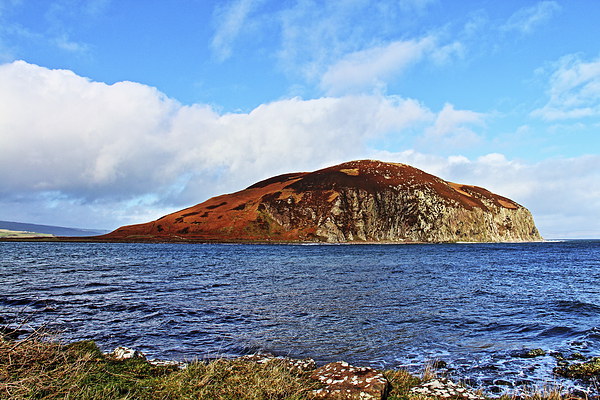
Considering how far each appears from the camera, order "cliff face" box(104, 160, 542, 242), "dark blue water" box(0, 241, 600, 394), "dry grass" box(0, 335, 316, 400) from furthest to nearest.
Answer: "cliff face" box(104, 160, 542, 242)
"dark blue water" box(0, 241, 600, 394)
"dry grass" box(0, 335, 316, 400)

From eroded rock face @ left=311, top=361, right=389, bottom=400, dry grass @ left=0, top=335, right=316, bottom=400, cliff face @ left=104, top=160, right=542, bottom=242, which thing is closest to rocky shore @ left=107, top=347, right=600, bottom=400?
eroded rock face @ left=311, top=361, right=389, bottom=400

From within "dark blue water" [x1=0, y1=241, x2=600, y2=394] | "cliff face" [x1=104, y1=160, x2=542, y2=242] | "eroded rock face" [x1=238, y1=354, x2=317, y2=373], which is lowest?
"dark blue water" [x1=0, y1=241, x2=600, y2=394]

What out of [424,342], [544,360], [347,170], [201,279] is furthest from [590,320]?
[347,170]

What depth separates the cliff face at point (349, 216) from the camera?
14538cm

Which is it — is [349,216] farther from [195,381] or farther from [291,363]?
[195,381]

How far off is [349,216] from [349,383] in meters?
141

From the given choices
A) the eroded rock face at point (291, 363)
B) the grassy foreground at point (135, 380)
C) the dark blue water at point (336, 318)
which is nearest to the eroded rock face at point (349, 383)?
the grassy foreground at point (135, 380)

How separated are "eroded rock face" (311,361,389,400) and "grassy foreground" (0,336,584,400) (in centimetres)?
32

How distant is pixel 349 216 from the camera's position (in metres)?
148

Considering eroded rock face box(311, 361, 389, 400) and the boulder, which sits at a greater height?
eroded rock face box(311, 361, 389, 400)

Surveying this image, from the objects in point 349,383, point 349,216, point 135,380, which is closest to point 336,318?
point 349,383

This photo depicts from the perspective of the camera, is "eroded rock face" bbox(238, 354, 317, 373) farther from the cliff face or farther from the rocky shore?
the cliff face

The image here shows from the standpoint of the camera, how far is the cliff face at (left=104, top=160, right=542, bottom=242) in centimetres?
14538

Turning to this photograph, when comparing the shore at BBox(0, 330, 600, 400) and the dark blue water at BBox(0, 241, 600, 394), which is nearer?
the shore at BBox(0, 330, 600, 400)
